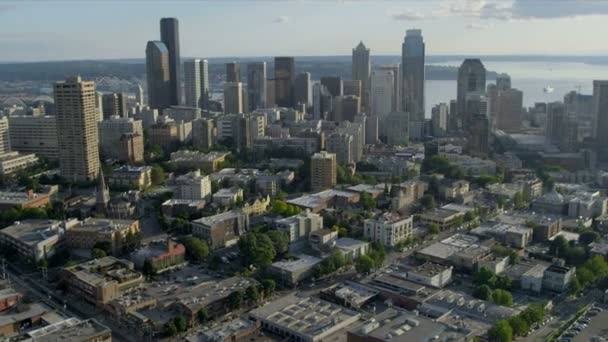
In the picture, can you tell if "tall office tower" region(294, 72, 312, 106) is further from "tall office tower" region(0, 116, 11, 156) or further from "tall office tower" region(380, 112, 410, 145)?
"tall office tower" region(0, 116, 11, 156)

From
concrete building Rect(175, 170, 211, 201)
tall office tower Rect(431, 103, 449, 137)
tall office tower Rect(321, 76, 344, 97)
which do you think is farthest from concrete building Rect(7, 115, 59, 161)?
tall office tower Rect(431, 103, 449, 137)

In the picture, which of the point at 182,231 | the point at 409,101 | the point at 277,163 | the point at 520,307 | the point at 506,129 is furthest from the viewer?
the point at 409,101

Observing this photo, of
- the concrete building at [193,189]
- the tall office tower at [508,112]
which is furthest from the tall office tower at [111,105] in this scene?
the tall office tower at [508,112]

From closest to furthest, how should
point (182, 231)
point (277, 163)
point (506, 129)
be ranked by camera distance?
point (182, 231), point (277, 163), point (506, 129)

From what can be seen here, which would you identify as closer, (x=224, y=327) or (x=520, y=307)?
(x=224, y=327)

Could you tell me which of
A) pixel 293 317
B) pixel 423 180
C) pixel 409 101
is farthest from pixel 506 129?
pixel 293 317

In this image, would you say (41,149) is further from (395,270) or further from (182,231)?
(395,270)

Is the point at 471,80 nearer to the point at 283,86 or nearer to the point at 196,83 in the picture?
the point at 283,86
